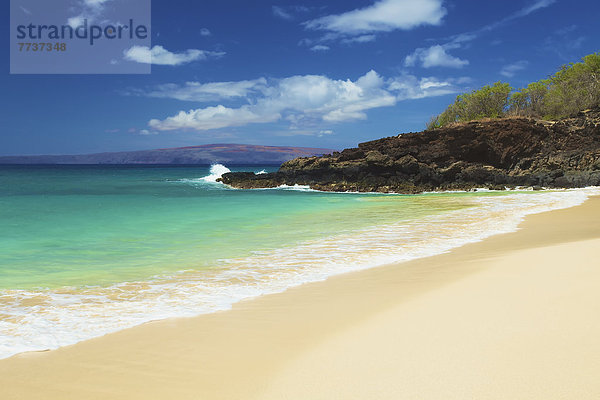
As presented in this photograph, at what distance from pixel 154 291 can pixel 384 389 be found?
3.87 meters

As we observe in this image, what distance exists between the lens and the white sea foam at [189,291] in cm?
413

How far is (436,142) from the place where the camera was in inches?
1508

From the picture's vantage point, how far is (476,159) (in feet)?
124

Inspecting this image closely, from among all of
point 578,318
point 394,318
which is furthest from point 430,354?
point 578,318

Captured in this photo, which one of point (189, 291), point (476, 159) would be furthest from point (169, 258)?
point (476, 159)

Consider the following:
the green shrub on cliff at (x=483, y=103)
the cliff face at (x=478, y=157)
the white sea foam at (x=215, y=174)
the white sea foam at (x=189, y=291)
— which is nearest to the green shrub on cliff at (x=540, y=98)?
the green shrub on cliff at (x=483, y=103)

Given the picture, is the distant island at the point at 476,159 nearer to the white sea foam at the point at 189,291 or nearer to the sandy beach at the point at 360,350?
the white sea foam at the point at 189,291

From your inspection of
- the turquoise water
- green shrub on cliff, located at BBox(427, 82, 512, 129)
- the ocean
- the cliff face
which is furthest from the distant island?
the ocean

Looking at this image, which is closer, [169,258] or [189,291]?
[189,291]

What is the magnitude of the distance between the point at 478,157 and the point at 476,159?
0.87 feet

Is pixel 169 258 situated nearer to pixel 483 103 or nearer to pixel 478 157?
pixel 478 157

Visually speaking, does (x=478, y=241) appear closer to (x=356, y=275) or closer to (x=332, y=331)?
(x=356, y=275)

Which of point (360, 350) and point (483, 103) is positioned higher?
point (483, 103)

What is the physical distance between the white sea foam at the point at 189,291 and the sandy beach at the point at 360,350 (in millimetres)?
348
